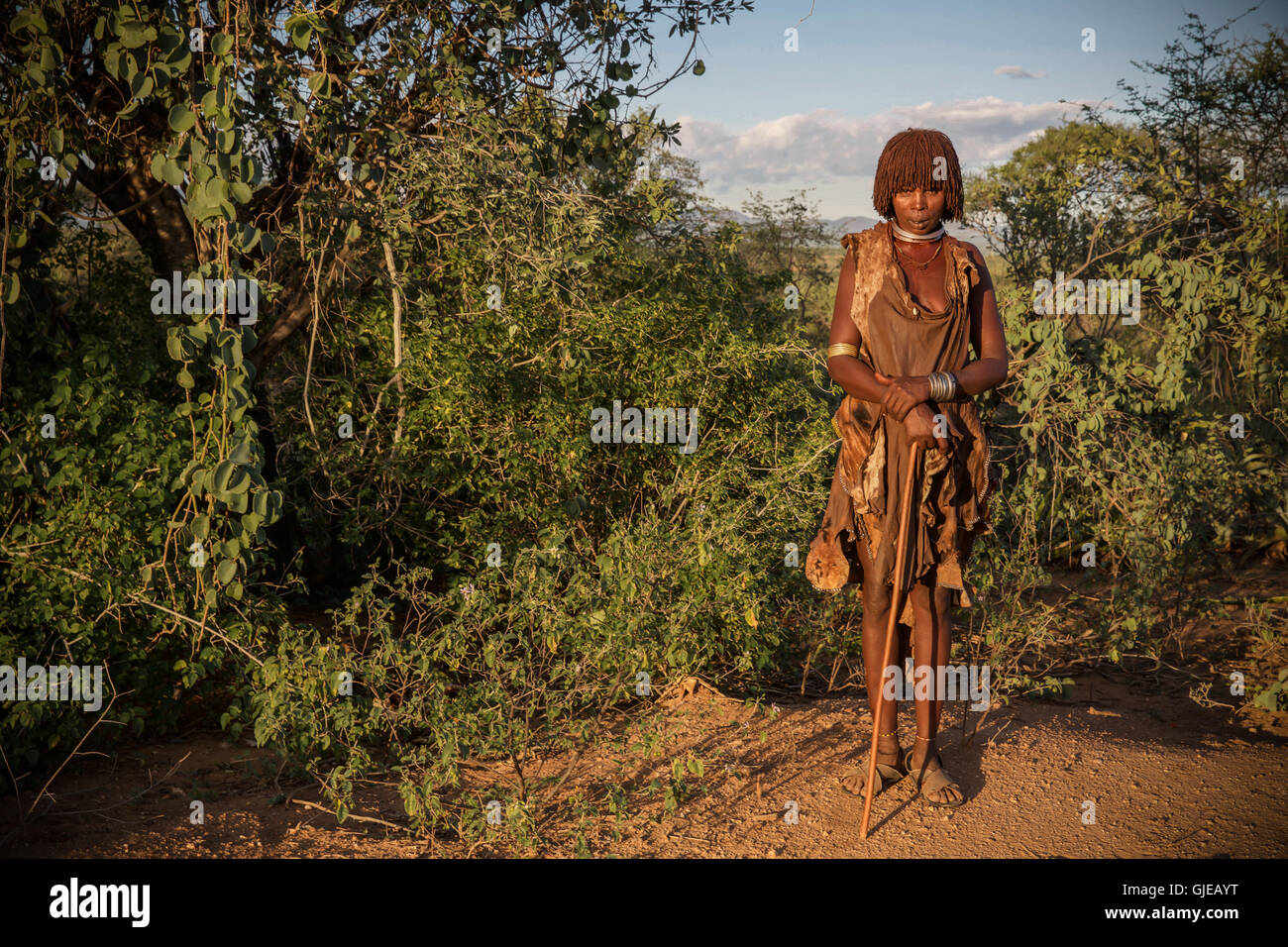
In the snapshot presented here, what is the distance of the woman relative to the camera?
3145 mm

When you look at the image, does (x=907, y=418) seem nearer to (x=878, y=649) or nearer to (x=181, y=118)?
(x=878, y=649)

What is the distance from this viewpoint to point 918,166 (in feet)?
10.2

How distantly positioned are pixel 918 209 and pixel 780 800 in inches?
80.7

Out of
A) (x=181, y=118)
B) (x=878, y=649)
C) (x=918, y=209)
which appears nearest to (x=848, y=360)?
(x=918, y=209)

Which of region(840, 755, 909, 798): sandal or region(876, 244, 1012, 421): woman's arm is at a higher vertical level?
region(876, 244, 1012, 421): woman's arm

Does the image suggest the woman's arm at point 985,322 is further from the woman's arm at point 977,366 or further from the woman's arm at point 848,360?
the woman's arm at point 848,360

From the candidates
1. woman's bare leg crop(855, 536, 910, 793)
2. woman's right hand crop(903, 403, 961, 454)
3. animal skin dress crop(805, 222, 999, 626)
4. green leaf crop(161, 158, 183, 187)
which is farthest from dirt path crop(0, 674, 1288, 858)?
green leaf crop(161, 158, 183, 187)

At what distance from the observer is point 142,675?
13.1 feet

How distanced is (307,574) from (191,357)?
107 inches

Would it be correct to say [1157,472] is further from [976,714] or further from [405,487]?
[405,487]

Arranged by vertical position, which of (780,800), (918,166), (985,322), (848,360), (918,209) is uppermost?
(918,166)

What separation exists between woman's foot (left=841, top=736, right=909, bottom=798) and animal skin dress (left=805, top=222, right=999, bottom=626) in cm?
56

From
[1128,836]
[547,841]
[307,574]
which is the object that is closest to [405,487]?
[307,574]

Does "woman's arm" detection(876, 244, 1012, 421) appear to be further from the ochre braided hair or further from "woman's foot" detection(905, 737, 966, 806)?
"woman's foot" detection(905, 737, 966, 806)
